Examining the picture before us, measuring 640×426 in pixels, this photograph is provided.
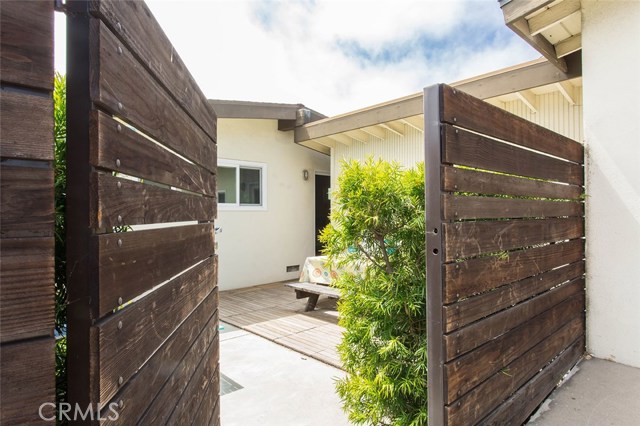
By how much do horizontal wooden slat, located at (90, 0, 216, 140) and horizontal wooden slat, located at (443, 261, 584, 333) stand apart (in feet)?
4.39

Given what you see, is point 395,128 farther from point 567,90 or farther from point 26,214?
point 26,214

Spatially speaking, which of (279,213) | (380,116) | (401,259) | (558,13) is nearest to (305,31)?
(380,116)

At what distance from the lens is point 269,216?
689cm

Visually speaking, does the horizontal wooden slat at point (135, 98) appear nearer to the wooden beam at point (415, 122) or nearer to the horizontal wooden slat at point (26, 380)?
the horizontal wooden slat at point (26, 380)

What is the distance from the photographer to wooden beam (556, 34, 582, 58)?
328cm

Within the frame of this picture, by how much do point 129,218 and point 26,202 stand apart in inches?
10.1

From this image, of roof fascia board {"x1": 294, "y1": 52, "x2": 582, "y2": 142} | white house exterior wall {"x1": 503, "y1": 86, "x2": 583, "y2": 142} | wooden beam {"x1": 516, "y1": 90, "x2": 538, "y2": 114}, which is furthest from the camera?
wooden beam {"x1": 516, "y1": 90, "x2": 538, "y2": 114}

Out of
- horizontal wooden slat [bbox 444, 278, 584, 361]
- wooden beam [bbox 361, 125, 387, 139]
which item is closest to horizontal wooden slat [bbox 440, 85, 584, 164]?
horizontal wooden slat [bbox 444, 278, 584, 361]

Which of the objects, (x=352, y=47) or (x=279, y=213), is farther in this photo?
(x=352, y=47)

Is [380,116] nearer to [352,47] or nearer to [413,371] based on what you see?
[352,47]

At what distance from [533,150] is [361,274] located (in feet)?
4.54

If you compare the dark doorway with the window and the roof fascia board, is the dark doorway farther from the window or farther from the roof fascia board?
the roof fascia board

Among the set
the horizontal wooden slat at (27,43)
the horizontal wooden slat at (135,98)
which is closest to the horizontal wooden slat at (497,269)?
the horizontal wooden slat at (135,98)

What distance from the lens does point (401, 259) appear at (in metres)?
1.99
